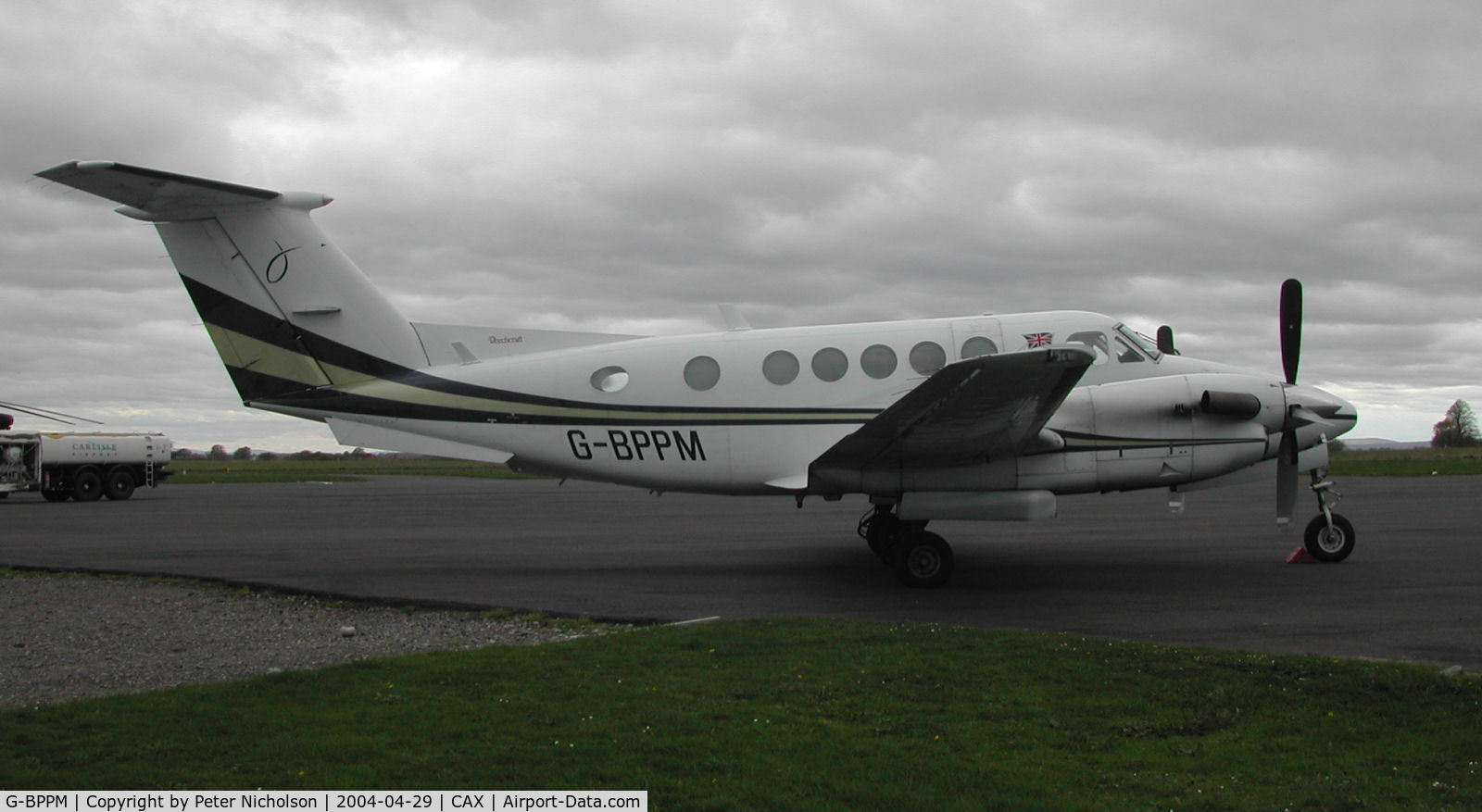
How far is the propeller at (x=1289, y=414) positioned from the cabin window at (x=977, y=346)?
139 inches

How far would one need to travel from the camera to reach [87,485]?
106 ft

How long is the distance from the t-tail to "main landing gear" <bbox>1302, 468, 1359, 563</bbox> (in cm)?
1147

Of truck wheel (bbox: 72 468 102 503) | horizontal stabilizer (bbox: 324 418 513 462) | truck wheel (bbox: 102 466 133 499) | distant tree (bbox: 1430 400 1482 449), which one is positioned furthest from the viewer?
distant tree (bbox: 1430 400 1482 449)

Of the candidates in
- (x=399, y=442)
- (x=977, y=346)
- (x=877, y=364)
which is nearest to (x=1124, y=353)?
(x=977, y=346)

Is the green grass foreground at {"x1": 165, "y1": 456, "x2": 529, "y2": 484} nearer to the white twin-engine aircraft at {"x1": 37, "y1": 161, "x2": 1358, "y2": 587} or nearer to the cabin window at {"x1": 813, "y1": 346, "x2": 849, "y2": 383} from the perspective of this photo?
the white twin-engine aircraft at {"x1": 37, "y1": 161, "x2": 1358, "y2": 587}

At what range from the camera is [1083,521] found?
65.9 feet

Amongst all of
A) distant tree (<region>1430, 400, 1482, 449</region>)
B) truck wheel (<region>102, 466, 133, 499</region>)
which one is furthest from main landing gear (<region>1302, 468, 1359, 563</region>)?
distant tree (<region>1430, 400, 1482, 449</region>)

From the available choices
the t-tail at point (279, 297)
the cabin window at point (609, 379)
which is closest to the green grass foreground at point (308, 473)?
the t-tail at point (279, 297)

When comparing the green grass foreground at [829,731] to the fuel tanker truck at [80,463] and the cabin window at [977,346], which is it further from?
the fuel tanker truck at [80,463]

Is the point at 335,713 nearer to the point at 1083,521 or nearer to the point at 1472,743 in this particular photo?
the point at 1472,743

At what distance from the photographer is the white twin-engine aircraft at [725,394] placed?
11.6 m

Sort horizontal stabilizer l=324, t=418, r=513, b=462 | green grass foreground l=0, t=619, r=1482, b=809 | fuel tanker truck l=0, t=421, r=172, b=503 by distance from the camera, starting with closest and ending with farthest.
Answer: green grass foreground l=0, t=619, r=1482, b=809
horizontal stabilizer l=324, t=418, r=513, b=462
fuel tanker truck l=0, t=421, r=172, b=503

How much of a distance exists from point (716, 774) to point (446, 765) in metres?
1.30

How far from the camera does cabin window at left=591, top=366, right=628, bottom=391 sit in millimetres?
12262
